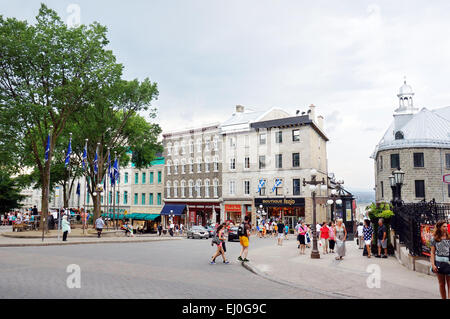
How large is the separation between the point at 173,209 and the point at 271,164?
53.1 feet

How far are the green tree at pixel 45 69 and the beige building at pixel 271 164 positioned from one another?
24.5 m

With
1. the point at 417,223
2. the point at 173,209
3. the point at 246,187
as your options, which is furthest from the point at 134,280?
the point at 173,209

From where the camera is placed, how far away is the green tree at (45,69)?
25141 millimetres

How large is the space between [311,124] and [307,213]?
10.8m

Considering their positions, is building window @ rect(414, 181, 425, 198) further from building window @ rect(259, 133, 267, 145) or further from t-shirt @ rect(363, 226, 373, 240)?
t-shirt @ rect(363, 226, 373, 240)

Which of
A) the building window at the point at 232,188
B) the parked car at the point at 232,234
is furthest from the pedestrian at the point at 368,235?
the building window at the point at 232,188

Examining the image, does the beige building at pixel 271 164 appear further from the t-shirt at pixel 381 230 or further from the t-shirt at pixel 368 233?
the t-shirt at pixel 381 230

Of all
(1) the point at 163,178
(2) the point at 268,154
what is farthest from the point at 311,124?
(1) the point at 163,178

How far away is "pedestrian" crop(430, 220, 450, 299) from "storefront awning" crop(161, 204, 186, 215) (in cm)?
4720

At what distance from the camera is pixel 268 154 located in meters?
47.9

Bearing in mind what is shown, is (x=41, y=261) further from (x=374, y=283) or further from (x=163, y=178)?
(x=163, y=178)

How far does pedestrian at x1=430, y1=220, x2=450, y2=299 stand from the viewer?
23.4ft

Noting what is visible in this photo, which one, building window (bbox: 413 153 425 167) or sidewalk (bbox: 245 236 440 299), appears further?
building window (bbox: 413 153 425 167)

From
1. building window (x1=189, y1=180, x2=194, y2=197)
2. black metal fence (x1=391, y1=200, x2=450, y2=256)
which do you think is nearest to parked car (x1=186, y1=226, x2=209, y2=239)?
building window (x1=189, y1=180, x2=194, y2=197)
